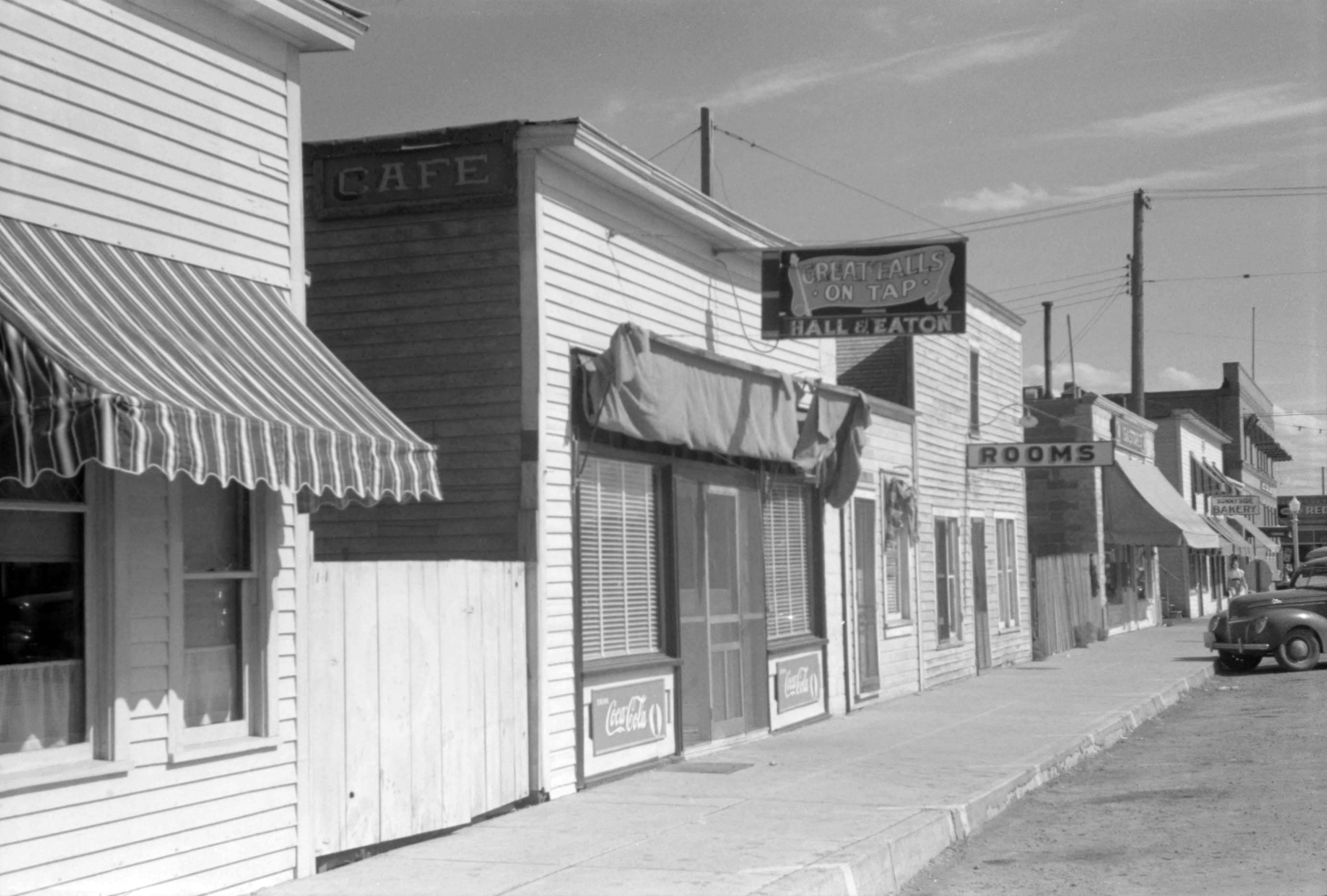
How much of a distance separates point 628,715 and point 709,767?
92 centimetres

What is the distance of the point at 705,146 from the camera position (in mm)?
24297

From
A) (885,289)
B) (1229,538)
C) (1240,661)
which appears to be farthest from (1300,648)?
(1229,538)

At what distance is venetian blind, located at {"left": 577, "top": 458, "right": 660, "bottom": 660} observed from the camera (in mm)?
12242

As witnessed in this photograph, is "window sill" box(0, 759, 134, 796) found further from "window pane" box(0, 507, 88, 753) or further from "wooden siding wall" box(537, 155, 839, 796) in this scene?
"wooden siding wall" box(537, 155, 839, 796)

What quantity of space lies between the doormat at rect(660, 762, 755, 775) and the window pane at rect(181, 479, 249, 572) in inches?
213

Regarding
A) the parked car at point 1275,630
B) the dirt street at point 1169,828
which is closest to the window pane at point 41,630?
the dirt street at point 1169,828

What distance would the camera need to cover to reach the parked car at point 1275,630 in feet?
80.7

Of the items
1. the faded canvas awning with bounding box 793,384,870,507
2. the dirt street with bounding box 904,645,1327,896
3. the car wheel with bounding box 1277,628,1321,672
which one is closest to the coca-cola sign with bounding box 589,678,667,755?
the dirt street with bounding box 904,645,1327,896

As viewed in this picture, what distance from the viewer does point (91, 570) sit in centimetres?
734

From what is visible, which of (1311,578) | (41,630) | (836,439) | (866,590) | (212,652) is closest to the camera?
(41,630)

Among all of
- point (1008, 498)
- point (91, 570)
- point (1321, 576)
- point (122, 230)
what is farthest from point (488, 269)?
point (1321, 576)

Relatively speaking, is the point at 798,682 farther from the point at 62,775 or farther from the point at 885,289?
the point at 62,775

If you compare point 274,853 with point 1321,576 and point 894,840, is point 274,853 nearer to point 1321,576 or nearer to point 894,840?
point 894,840

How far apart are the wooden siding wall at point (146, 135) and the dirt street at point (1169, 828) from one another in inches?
208
